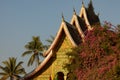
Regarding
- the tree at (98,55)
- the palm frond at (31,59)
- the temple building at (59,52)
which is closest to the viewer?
the tree at (98,55)

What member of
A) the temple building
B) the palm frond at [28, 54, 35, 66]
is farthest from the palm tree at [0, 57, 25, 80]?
the temple building

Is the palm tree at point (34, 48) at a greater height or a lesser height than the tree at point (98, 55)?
greater

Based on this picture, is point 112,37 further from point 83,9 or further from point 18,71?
point 18,71

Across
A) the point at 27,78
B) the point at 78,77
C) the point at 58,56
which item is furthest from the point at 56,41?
the point at 78,77

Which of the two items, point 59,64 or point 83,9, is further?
point 83,9

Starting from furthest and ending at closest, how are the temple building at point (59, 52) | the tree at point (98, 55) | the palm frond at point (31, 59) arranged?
the palm frond at point (31, 59) → the temple building at point (59, 52) → the tree at point (98, 55)

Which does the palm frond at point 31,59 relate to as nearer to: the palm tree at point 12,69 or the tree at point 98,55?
the palm tree at point 12,69

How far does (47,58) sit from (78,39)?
236cm

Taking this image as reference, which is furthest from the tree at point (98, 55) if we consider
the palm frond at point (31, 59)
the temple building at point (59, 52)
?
the palm frond at point (31, 59)

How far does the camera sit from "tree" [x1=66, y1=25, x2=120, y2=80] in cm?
1787

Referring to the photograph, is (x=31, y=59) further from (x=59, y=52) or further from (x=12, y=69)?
(x=59, y=52)

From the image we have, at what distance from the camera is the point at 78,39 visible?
24.6 metres

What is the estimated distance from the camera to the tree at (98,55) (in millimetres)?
17866

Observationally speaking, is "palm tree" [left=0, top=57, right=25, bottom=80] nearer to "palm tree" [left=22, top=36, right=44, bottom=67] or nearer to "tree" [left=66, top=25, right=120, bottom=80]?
"palm tree" [left=22, top=36, right=44, bottom=67]
